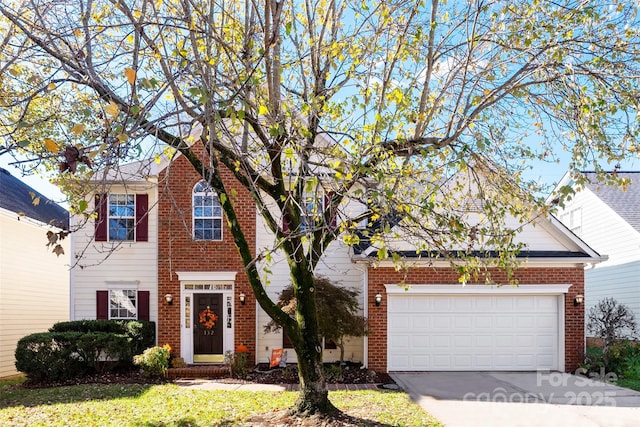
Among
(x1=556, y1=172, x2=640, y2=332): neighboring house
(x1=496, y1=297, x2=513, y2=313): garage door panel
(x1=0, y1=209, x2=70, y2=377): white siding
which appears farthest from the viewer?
(x1=556, y1=172, x2=640, y2=332): neighboring house

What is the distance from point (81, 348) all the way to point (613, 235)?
55.7ft

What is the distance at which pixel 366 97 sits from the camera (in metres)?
7.77

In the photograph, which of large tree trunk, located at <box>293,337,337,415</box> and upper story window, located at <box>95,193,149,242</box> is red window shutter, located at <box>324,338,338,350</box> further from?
large tree trunk, located at <box>293,337,337,415</box>

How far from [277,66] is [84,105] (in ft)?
10.0

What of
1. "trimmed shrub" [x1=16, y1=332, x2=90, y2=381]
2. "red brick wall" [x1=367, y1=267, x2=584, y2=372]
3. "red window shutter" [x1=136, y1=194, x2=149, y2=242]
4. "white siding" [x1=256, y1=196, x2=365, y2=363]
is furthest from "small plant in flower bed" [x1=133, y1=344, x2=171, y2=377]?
"red brick wall" [x1=367, y1=267, x2=584, y2=372]

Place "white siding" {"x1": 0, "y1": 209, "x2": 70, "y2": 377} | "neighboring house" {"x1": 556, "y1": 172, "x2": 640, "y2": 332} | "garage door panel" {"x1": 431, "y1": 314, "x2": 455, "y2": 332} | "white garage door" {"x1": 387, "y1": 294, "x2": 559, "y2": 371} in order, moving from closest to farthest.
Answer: "white garage door" {"x1": 387, "y1": 294, "x2": 559, "y2": 371}
"garage door panel" {"x1": 431, "y1": 314, "x2": 455, "y2": 332}
"white siding" {"x1": 0, "y1": 209, "x2": 70, "y2": 377}
"neighboring house" {"x1": 556, "y1": 172, "x2": 640, "y2": 332}

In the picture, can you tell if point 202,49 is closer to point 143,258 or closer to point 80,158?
point 80,158

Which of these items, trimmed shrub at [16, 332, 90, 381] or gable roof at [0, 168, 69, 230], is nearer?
trimmed shrub at [16, 332, 90, 381]

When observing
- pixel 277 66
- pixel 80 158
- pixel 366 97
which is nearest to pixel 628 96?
pixel 366 97

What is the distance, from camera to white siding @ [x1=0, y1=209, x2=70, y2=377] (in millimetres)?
15156

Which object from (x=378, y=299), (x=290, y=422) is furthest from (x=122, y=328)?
(x=290, y=422)

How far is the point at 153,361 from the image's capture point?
12883 mm

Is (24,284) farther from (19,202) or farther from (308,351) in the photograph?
(308,351)

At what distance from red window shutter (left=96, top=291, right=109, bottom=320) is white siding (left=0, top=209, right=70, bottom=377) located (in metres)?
1.39
